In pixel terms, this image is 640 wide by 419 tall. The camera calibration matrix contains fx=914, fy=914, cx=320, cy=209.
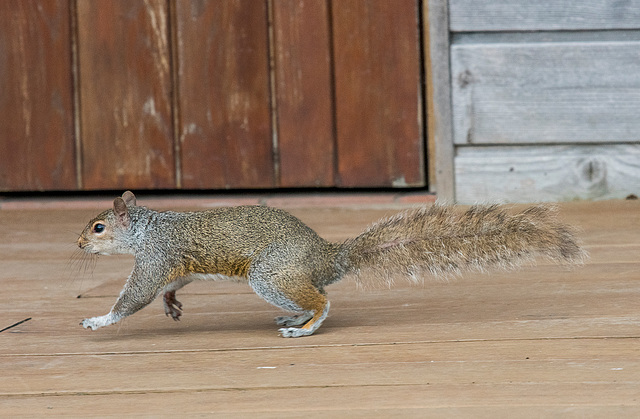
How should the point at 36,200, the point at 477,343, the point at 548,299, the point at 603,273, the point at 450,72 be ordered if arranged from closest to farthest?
the point at 477,343
the point at 548,299
the point at 603,273
the point at 450,72
the point at 36,200

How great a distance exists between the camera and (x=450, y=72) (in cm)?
308

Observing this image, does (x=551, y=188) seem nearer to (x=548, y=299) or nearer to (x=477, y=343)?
(x=548, y=299)

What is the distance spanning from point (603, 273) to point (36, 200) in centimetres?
206

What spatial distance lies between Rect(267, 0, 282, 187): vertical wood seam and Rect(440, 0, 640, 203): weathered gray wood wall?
2.02 feet

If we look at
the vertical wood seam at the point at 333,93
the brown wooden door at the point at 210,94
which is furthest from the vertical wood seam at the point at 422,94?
the vertical wood seam at the point at 333,93

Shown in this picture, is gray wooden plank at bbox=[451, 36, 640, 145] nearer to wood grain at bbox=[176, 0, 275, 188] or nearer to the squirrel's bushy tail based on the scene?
wood grain at bbox=[176, 0, 275, 188]

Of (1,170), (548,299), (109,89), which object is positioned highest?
(109,89)

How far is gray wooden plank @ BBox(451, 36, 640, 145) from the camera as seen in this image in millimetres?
3053

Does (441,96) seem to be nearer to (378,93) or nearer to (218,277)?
(378,93)

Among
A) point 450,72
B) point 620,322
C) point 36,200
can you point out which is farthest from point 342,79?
point 620,322

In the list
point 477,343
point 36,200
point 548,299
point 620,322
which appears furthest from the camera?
point 36,200

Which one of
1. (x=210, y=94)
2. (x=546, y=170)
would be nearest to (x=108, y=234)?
(x=210, y=94)

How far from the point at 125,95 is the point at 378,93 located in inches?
35.1

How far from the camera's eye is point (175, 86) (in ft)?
10.6
